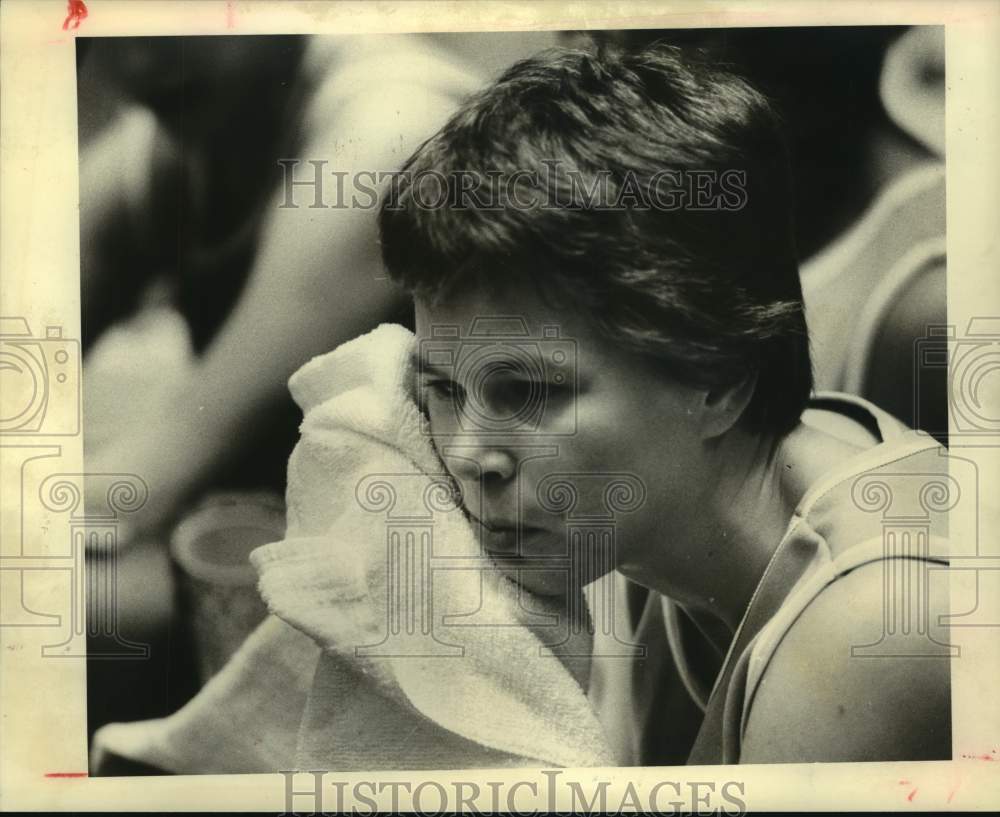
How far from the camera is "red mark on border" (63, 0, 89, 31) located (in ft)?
4.13

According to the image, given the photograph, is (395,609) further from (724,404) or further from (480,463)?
Result: (724,404)

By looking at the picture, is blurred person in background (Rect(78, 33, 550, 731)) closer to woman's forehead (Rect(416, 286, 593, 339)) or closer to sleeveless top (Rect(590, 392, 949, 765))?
woman's forehead (Rect(416, 286, 593, 339))

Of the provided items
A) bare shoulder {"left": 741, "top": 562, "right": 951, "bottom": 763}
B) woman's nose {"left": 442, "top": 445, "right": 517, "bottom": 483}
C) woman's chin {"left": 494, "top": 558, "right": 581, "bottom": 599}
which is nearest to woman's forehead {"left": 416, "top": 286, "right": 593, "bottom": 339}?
woman's nose {"left": 442, "top": 445, "right": 517, "bottom": 483}

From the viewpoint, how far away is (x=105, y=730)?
1271mm

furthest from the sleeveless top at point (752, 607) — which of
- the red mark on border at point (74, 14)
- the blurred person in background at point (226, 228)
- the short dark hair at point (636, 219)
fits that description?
the red mark on border at point (74, 14)

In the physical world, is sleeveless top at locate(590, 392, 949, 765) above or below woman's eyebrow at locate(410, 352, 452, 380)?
below

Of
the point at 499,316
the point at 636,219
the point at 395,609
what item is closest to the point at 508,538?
the point at 395,609

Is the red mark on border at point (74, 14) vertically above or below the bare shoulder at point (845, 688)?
above

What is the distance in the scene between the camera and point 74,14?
126 cm

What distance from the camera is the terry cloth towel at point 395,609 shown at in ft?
4.08

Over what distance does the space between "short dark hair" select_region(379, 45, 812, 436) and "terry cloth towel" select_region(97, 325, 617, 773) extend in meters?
0.17

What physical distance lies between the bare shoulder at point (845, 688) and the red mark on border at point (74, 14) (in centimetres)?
115

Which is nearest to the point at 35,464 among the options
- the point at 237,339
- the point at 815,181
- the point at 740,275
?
the point at 237,339

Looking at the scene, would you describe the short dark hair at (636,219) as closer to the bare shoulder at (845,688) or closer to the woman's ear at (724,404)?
the woman's ear at (724,404)
